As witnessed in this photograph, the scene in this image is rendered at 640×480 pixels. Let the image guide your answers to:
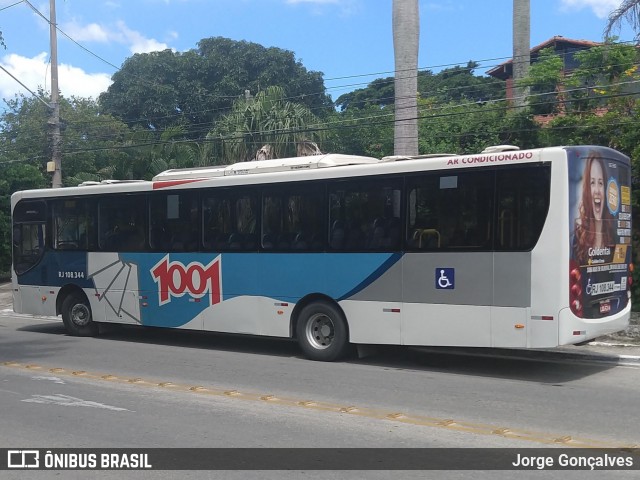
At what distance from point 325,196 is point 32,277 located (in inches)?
324

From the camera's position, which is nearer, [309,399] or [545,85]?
[309,399]

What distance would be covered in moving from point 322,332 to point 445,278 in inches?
104

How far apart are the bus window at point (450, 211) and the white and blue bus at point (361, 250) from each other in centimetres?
2

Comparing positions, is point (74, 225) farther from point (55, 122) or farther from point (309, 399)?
point (309, 399)

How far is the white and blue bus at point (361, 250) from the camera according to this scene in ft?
33.6

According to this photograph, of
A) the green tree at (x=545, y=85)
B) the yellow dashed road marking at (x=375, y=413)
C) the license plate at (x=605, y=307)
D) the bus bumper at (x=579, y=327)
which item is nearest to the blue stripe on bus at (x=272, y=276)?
the bus bumper at (x=579, y=327)

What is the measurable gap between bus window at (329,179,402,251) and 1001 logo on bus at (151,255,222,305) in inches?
106

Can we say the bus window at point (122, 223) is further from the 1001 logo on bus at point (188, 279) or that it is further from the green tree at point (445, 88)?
the green tree at point (445, 88)

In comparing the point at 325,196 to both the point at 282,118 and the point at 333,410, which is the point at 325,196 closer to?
the point at 333,410

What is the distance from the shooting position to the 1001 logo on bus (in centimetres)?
1387

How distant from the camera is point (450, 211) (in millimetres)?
11070

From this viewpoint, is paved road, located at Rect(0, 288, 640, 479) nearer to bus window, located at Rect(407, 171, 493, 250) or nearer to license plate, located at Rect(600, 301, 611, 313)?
license plate, located at Rect(600, 301, 611, 313)

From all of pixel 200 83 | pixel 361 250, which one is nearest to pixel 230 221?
pixel 361 250

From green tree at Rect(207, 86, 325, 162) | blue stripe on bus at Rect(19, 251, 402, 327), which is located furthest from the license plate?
green tree at Rect(207, 86, 325, 162)
